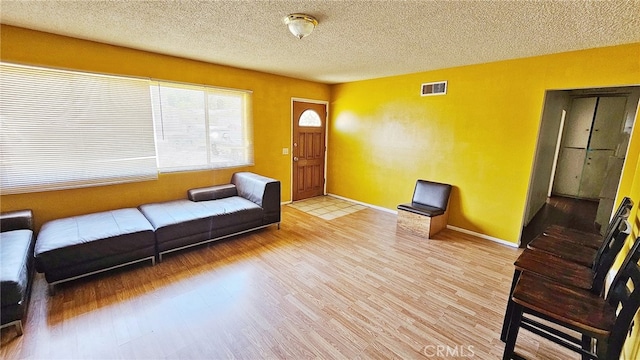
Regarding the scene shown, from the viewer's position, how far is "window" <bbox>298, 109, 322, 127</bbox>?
5385 millimetres

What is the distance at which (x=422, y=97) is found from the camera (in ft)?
14.1

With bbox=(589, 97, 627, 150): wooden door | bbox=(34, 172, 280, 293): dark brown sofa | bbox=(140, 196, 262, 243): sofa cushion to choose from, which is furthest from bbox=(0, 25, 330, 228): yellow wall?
bbox=(589, 97, 627, 150): wooden door

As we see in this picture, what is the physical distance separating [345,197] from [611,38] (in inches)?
170

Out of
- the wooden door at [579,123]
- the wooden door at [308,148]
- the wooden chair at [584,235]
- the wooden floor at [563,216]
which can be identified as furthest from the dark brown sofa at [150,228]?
the wooden door at [579,123]

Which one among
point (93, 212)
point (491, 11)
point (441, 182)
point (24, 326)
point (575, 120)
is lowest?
point (24, 326)

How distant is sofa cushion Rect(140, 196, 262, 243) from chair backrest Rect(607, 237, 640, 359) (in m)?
3.34

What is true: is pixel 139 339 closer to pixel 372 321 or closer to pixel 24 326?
pixel 24 326

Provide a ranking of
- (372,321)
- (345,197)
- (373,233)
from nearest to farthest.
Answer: (372,321) → (373,233) → (345,197)

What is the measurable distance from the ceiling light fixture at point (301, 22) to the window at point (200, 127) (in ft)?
7.50

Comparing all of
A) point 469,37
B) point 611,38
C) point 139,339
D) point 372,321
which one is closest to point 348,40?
point 469,37

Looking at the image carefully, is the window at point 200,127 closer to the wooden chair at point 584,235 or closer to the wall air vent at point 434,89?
the wall air vent at point 434,89

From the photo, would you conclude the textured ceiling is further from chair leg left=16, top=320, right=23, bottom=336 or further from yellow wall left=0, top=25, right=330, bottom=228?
chair leg left=16, top=320, right=23, bottom=336

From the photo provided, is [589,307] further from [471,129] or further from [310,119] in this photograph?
[310,119]

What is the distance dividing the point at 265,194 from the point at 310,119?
2401 millimetres
